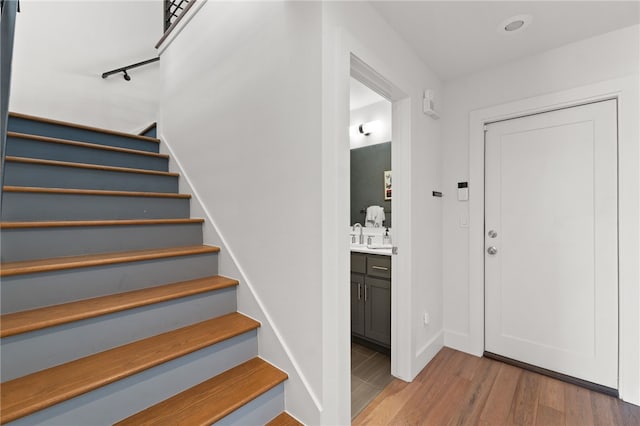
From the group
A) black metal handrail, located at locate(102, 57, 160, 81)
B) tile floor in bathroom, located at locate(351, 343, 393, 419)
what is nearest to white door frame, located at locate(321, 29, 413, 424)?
tile floor in bathroom, located at locate(351, 343, 393, 419)

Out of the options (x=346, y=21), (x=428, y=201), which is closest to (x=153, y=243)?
(x=346, y=21)

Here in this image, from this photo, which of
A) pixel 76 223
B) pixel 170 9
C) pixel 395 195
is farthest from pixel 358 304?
pixel 170 9

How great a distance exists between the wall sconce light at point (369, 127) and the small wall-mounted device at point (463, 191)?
111cm

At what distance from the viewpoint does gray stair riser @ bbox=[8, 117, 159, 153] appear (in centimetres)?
211

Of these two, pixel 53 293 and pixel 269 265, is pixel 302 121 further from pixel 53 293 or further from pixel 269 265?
pixel 53 293

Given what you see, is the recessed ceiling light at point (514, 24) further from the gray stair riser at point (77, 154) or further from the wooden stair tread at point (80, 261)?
the gray stair riser at point (77, 154)

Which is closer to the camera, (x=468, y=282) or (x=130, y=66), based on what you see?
(x=468, y=282)

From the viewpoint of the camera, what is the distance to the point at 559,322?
2.08 metres

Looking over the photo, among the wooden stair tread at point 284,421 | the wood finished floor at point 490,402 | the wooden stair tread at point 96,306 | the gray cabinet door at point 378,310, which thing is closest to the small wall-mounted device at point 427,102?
the gray cabinet door at point 378,310

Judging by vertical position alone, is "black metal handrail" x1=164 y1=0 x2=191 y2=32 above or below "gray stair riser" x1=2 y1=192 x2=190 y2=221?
above

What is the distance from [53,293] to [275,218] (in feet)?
3.64

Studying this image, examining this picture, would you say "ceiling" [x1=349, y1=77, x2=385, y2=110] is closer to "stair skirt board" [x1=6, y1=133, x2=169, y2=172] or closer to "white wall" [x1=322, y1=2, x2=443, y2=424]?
"white wall" [x1=322, y1=2, x2=443, y2=424]

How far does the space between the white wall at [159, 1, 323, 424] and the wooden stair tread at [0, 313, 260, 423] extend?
1.04ft

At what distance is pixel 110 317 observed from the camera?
1301 millimetres
